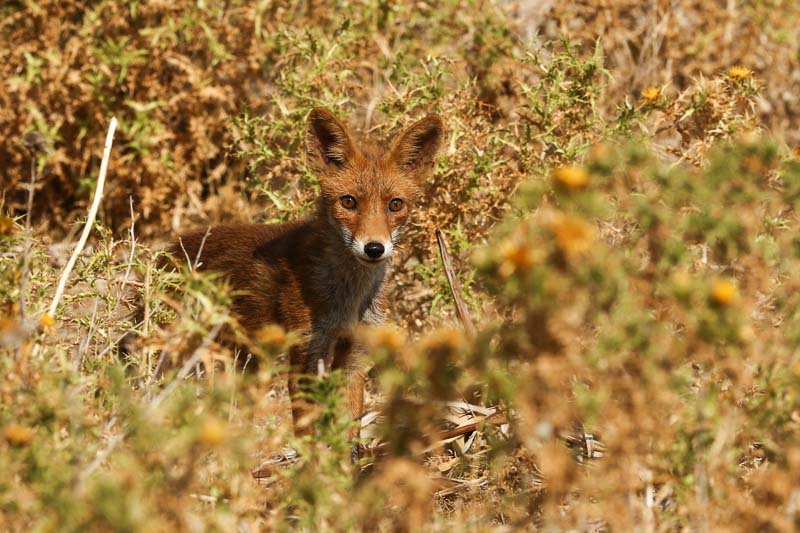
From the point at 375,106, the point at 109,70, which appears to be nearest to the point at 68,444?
the point at 375,106

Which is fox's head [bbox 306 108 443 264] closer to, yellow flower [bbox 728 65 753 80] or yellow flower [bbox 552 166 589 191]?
→ yellow flower [bbox 728 65 753 80]

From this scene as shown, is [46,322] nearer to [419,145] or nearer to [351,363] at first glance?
[351,363]

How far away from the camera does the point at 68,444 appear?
11.0 ft

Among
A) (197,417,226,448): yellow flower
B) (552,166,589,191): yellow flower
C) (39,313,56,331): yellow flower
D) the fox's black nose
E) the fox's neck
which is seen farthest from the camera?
the fox's neck

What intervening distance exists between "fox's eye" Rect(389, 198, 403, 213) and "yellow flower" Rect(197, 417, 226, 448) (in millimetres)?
3306

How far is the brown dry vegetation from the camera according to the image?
10.2 ft

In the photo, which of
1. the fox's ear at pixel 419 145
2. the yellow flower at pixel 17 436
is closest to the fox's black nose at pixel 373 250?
the fox's ear at pixel 419 145

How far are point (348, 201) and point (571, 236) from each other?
125 inches

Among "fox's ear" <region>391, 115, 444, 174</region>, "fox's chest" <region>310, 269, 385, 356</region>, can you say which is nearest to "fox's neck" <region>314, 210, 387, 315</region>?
"fox's chest" <region>310, 269, 385, 356</region>

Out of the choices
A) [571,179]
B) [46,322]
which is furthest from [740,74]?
[46,322]

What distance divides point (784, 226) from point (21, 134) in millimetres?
5844

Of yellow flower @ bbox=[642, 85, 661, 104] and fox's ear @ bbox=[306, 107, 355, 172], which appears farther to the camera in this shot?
yellow flower @ bbox=[642, 85, 661, 104]

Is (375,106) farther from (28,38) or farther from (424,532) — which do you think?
(424,532)

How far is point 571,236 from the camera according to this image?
2.90 metres
